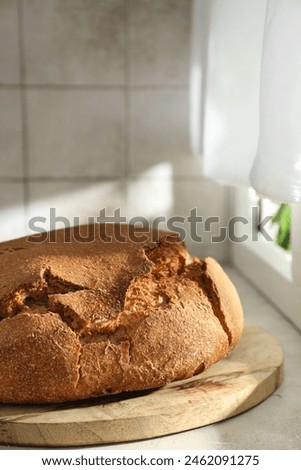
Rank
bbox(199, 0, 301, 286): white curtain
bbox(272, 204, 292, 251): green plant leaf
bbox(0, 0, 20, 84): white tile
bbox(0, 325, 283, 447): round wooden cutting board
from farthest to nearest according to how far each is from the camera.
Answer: bbox(0, 0, 20, 84): white tile
bbox(272, 204, 292, 251): green plant leaf
bbox(199, 0, 301, 286): white curtain
bbox(0, 325, 283, 447): round wooden cutting board

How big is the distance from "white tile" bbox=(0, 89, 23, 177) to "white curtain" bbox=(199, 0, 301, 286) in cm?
56

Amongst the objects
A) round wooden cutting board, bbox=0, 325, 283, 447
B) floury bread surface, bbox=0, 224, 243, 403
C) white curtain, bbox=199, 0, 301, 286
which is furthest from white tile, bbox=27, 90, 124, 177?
round wooden cutting board, bbox=0, 325, 283, 447

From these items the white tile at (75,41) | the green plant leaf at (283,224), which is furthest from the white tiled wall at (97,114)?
the green plant leaf at (283,224)

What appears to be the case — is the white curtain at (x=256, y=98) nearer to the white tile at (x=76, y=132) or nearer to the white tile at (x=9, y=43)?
the white tile at (x=76, y=132)

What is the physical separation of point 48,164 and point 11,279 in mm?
931

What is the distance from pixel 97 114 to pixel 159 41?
0.76 feet

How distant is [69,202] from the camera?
187cm

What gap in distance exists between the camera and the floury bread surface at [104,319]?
2.91ft

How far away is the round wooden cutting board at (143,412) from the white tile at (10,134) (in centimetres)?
100

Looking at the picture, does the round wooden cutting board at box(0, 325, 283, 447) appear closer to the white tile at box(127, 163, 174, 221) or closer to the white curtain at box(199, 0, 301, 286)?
the white curtain at box(199, 0, 301, 286)

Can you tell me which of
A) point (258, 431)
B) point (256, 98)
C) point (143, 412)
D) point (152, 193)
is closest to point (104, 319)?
point (143, 412)

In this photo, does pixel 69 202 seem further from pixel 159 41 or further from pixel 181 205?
pixel 159 41

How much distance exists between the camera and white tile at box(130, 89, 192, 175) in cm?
183
